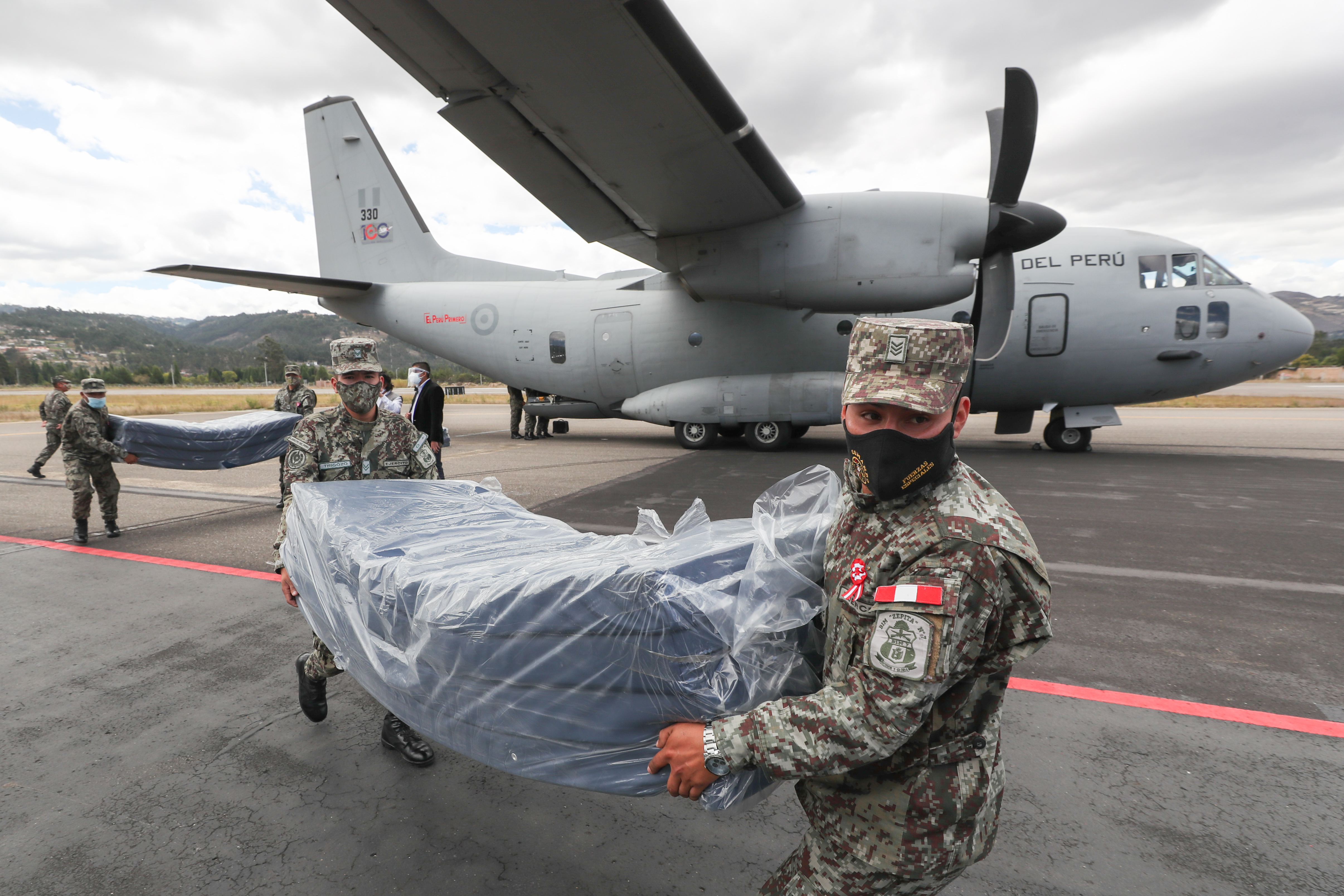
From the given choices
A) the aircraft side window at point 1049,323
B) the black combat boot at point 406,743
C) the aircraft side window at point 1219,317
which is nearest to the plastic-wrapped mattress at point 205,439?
the black combat boot at point 406,743

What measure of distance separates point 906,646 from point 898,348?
1.96 ft

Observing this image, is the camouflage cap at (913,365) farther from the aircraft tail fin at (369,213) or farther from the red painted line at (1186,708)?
the aircraft tail fin at (369,213)

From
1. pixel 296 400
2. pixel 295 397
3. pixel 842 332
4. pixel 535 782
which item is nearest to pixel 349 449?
pixel 535 782

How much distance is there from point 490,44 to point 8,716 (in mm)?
5919

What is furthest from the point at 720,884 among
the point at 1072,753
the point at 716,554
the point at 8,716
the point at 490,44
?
the point at 490,44

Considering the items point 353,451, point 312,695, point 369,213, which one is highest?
point 369,213

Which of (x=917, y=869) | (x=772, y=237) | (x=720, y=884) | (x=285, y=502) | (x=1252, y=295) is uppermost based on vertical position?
(x=772, y=237)

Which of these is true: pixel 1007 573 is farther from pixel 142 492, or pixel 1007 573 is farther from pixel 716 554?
pixel 142 492

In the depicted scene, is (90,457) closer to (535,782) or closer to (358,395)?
(358,395)

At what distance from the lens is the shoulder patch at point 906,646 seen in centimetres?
115

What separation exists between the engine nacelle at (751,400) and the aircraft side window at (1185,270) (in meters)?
5.44

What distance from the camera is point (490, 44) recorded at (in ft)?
18.8

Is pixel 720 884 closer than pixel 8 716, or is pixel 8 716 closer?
pixel 720 884

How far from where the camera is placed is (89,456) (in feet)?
19.9
